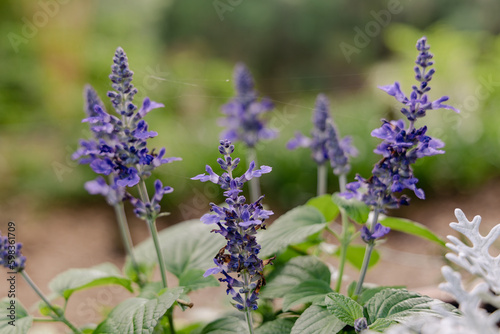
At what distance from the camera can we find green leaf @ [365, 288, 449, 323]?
1004 mm

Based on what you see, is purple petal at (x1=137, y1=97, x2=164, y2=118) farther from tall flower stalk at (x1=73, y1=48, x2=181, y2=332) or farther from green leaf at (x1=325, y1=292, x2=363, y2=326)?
green leaf at (x1=325, y1=292, x2=363, y2=326)

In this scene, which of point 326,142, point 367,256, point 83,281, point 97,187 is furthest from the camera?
point 326,142

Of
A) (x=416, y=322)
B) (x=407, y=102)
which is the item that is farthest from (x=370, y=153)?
(x=416, y=322)

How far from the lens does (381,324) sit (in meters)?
0.96

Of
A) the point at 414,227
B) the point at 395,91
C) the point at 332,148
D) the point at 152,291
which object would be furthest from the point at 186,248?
the point at 395,91

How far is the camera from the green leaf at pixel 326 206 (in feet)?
4.66

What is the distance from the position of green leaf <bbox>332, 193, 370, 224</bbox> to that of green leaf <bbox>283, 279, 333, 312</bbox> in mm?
178

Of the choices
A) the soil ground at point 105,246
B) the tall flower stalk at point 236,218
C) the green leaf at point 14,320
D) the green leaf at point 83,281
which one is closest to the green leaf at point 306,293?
the tall flower stalk at point 236,218

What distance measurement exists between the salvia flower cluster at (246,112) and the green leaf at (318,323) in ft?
2.46

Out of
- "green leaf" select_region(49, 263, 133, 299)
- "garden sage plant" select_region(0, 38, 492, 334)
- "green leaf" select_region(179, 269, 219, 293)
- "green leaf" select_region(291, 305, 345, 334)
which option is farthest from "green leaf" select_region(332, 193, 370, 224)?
Answer: "green leaf" select_region(49, 263, 133, 299)

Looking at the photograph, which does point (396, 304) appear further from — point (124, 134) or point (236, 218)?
point (124, 134)

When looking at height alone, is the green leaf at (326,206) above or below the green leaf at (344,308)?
above

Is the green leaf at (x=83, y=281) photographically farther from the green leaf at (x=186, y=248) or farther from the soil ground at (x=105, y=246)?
the soil ground at (x=105, y=246)

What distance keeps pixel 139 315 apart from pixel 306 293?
1.22ft
